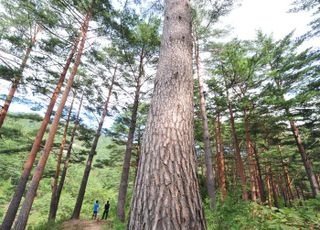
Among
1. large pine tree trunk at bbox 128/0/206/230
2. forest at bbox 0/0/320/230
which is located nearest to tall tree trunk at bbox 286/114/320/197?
forest at bbox 0/0/320/230

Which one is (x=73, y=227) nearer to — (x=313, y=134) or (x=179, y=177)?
(x=179, y=177)

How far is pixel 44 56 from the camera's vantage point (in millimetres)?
9234

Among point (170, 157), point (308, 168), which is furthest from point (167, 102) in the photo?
point (308, 168)

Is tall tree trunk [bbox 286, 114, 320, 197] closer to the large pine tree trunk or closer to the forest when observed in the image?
the forest

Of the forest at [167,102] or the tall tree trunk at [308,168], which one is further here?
the tall tree trunk at [308,168]

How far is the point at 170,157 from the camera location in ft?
6.26

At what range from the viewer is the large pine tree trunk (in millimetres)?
1611

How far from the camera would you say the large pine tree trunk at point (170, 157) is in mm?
1611

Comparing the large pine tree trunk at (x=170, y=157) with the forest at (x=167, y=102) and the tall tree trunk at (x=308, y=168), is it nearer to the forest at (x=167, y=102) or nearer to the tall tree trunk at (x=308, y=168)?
the forest at (x=167, y=102)

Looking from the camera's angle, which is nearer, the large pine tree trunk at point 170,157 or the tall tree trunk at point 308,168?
the large pine tree trunk at point 170,157

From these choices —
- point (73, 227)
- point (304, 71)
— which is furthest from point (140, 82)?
point (304, 71)

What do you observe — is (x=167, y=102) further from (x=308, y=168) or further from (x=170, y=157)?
(x=308, y=168)

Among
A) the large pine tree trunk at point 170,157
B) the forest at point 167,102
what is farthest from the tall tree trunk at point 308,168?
the large pine tree trunk at point 170,157

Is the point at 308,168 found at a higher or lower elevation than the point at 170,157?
higher
